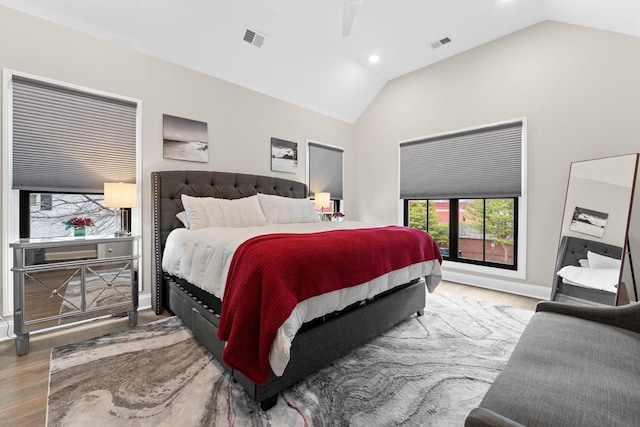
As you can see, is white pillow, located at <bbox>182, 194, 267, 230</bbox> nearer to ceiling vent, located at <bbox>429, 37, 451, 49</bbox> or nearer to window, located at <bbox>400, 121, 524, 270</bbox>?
window, located at <bbox>400, 121, 524, 270</bbox>

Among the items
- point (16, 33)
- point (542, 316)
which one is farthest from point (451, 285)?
point (16, 33)

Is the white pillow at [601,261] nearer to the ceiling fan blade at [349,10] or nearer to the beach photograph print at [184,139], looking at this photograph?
the ceiling fan blade at [349,10]

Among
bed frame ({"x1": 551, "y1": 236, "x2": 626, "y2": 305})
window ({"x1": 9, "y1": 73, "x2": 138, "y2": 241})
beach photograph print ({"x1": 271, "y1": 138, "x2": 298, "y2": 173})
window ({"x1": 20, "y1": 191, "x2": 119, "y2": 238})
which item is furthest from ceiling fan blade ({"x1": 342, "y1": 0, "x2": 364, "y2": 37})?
bed frame ({"x1": 551, "y1": 236, "x2": 626, "y2": 305})

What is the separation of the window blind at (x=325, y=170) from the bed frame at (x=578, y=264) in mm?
3177

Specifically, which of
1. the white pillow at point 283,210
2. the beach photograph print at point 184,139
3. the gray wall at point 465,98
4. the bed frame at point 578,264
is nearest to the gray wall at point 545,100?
the gray wall at point 465,98

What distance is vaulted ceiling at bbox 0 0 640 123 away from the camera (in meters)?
2.62

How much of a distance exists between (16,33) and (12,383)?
2.67m

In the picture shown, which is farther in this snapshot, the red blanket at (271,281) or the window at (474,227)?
the window at (474,227)

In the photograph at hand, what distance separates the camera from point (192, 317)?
2.13m

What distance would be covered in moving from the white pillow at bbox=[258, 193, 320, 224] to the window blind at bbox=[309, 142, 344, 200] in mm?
1225

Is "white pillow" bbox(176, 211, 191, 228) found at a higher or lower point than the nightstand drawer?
higher

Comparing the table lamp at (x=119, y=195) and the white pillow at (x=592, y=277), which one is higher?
the table lamp at (x=119, y=195)

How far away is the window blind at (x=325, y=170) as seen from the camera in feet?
15.4

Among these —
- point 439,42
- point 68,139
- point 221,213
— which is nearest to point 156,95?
point 68,139
